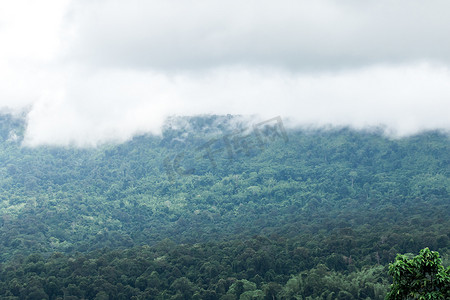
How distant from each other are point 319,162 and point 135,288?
215ft

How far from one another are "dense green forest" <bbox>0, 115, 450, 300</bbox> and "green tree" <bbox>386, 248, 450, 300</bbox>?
2652 cm

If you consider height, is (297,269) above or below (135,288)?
below

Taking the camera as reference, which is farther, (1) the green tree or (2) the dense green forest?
(2) the dense green forest

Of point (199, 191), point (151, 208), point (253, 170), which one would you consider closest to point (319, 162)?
point (253, 170)

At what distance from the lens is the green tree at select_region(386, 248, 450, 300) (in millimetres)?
16891

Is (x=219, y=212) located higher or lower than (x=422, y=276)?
lower

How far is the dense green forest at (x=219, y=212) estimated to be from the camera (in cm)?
4966

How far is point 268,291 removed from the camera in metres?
45.2

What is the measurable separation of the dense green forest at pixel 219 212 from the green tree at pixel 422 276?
2652 centimetres

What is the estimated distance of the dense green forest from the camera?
163 feet

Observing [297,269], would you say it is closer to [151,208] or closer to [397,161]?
[151,208]

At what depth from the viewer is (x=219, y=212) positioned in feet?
304

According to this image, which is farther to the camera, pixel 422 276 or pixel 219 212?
pixel 219 212

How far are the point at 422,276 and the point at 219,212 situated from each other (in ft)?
249
